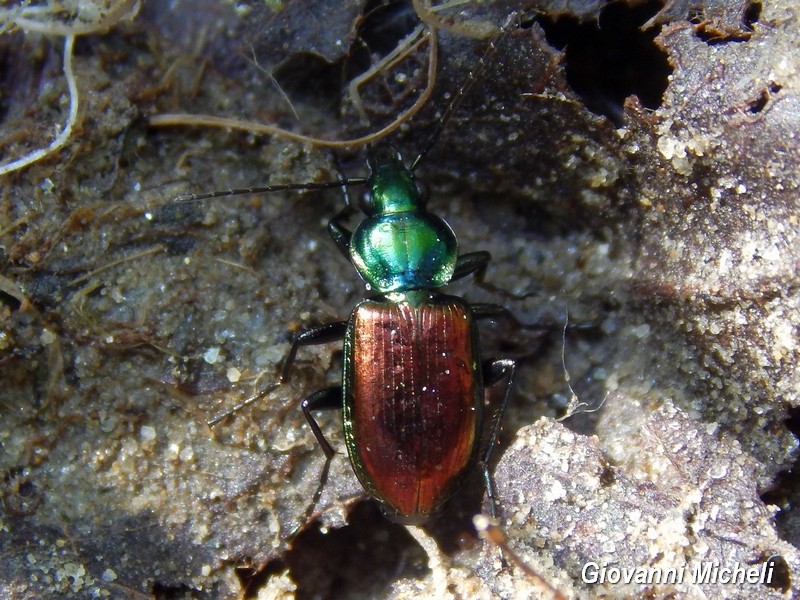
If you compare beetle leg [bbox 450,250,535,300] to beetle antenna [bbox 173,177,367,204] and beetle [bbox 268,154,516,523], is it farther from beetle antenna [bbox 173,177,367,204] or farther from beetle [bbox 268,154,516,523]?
beetle antenna [bbox 173,177,367,204]

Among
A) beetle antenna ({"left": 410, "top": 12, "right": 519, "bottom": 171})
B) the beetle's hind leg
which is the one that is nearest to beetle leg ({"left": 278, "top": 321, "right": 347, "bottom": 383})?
the beetle's hind leg

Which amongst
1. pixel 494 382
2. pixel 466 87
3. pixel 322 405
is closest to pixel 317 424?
pixel 322 405

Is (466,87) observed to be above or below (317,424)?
above

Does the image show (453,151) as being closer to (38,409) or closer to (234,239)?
(234,239)

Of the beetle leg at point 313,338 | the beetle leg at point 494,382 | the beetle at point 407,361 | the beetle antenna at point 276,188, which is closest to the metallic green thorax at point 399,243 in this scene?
the beetle at point 407,361

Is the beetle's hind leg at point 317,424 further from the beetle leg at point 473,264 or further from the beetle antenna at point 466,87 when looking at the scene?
the beetle antenna at point 466,87

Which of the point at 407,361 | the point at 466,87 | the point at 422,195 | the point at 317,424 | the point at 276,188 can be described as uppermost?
the point at 466,87

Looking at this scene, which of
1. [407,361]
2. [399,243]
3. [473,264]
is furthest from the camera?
[473,264]

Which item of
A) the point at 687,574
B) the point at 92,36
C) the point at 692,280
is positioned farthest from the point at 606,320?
the point at 92,36

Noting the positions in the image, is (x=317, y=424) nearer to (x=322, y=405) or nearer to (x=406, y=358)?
(x=322, y=405)
